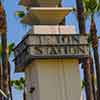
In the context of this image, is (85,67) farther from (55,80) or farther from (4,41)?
(55,80)

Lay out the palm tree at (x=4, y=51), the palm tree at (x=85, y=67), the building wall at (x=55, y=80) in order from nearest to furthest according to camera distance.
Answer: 1. the building wall at (x=55, y=80)
2. the palm tree at (x=85, y=67)
3. the palm tree at (x=4, y=51)

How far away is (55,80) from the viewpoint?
1042 centimetres

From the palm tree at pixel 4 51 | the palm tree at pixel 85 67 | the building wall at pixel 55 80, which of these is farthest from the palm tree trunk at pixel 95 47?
the building wall at pixel 55 80

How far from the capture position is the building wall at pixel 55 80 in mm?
10320

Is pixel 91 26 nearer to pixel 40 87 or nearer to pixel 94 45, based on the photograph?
pixel 94 45

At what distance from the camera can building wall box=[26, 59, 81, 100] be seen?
33.9ft

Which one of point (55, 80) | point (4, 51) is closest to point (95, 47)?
point (4, 51)

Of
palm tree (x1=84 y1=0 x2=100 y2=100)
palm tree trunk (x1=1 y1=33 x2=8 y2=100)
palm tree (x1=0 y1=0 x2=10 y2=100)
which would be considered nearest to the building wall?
palm tree trunk (x1=1 y1=33 x2=8 y2=100)

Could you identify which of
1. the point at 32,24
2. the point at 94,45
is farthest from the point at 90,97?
the point at 32,24

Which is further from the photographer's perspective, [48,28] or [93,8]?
[93,8]

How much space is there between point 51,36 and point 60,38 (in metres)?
0.21

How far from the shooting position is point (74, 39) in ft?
34.8

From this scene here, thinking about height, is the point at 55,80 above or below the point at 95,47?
above

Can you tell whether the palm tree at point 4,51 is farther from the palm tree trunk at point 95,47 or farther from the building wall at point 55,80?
the building wall at point 55,80
